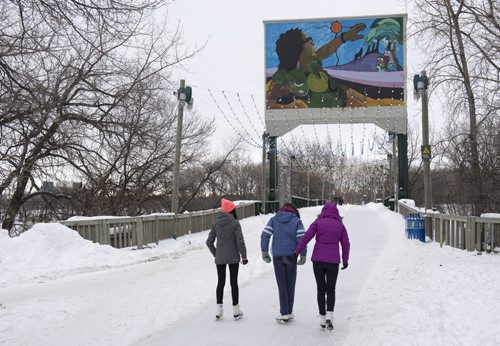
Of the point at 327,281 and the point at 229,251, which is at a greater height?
the point at 229,251

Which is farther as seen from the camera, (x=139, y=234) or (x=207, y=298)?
(x=139, y=234)

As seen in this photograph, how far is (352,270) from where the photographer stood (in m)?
11.5

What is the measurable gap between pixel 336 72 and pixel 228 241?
2756cm

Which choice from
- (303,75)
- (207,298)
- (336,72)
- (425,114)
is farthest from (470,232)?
(303,75)

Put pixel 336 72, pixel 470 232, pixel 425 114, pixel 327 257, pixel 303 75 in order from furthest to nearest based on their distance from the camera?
pixel 303 75
pixel 336 72
pixel 425 114
pixel 470 232
pixel 327 257

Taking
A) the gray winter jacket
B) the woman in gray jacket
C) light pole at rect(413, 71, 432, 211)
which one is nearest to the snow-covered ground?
the woman in gray jacket

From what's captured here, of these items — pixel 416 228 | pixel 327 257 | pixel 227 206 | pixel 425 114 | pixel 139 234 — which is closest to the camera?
pixel 327 257

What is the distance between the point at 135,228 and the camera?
15.4 m

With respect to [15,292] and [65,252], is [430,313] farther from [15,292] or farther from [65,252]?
[65,252]

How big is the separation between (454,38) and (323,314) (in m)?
14.6

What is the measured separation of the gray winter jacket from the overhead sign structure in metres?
26.3

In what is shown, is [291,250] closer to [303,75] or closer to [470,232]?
[470,232]

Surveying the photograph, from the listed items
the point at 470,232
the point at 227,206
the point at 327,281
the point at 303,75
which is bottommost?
the point at 470,232

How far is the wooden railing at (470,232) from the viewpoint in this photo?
1273 centimetres
